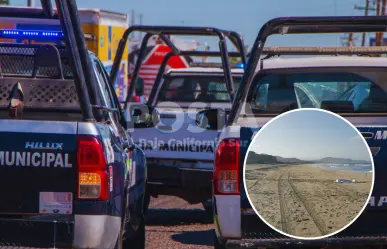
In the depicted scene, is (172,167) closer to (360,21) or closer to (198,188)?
(198,188)

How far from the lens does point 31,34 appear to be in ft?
25.7

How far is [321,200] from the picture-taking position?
21.8 feet

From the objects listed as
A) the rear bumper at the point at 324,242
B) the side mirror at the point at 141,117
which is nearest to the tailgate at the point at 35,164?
the rear bumper at the point at 324,242

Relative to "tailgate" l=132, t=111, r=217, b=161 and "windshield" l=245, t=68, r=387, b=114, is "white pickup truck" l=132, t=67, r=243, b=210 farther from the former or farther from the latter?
"windshield" l=245, t=68, r=387, b=114

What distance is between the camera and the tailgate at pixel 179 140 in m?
12.0

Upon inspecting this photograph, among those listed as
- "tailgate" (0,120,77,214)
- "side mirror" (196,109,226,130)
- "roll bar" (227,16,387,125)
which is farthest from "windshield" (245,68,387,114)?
"tailgate" (0,120,77,214)

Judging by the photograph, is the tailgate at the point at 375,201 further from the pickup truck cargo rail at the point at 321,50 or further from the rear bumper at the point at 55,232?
the pickup truck cargo rail at the point at 321,50

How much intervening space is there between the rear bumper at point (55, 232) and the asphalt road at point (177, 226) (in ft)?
12.7

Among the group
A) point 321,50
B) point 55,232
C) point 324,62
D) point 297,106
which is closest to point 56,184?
point 55,232

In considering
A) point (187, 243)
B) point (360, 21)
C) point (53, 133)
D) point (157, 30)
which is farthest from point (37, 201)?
point (157, 30)

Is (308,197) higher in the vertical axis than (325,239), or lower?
higher

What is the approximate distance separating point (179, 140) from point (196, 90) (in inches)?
115

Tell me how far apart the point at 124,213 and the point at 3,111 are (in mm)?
1137

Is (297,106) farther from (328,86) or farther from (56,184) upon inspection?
(56,184)
